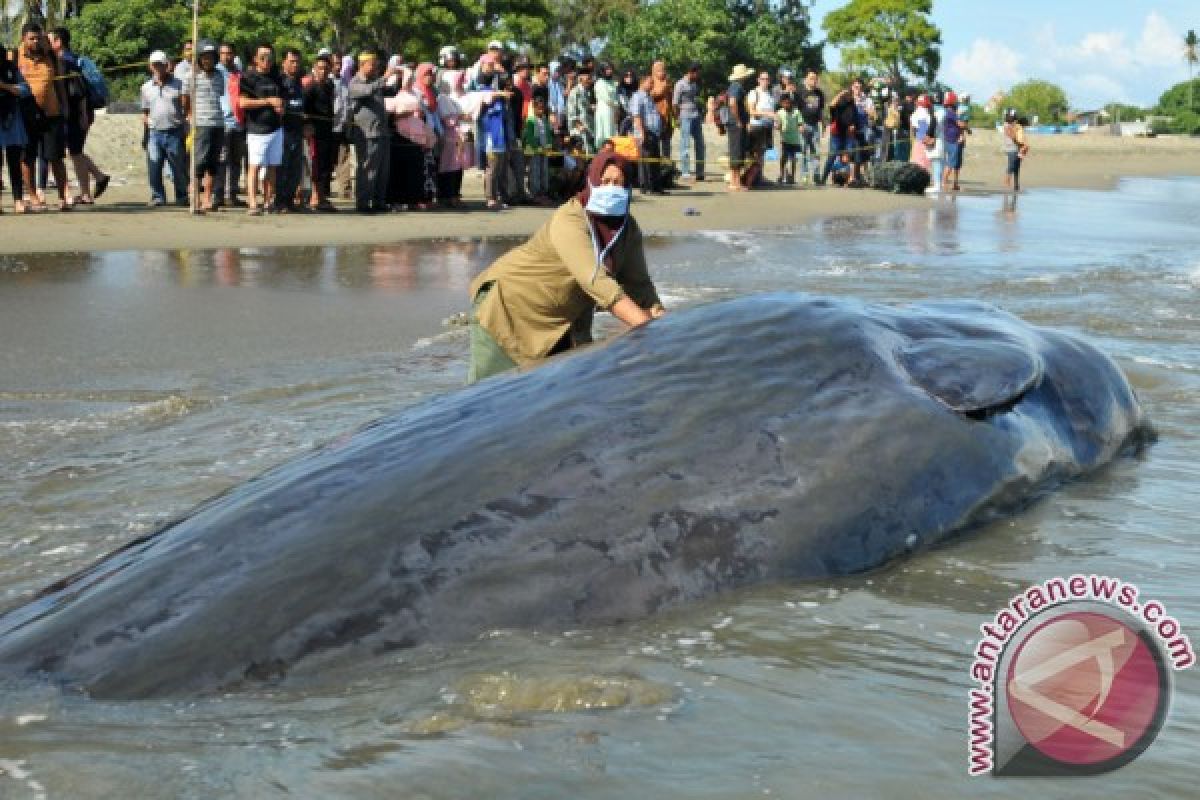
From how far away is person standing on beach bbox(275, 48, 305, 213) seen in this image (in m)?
17.4

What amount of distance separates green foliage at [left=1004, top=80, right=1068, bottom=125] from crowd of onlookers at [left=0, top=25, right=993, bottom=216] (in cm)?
13483

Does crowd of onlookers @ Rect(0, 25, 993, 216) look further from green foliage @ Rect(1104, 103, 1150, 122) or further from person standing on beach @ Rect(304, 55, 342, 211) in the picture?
green foliage @ Rect(1104, 103, 1150, 122)

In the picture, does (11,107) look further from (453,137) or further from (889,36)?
(889,36)

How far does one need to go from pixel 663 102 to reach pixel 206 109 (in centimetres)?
1052

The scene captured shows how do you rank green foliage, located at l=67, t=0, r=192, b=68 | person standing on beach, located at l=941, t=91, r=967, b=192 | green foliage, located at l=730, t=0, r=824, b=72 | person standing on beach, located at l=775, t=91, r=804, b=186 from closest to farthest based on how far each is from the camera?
person standing on beach, located at l=775, t=91, r=804, b=186 < person standing on beach, located at l=941, t=91, r=967, b=192 < green foliage, located at l=67, t=0, r=192, b=68 < green foliage, located at l=730, t=0, r=824, b=72

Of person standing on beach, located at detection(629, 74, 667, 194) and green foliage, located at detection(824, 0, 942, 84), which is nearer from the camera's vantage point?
person standing on beach, located at detection(629, 74, 667, 194)

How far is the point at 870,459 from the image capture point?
3537 millimetres

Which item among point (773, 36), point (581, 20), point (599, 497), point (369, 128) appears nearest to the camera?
point (599, 497)

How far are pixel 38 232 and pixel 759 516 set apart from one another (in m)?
13.3

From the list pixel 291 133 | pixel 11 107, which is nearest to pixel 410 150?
pixel 291 133

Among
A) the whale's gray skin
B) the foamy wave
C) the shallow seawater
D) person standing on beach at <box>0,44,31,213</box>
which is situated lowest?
the foamy wave

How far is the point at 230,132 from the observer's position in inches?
694

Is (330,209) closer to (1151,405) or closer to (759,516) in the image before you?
(1151,405)

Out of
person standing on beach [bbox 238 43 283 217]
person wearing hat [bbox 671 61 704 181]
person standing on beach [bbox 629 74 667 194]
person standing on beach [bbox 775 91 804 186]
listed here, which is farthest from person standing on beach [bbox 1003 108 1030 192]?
person standing on beach [bbox 238 43 283 217]
